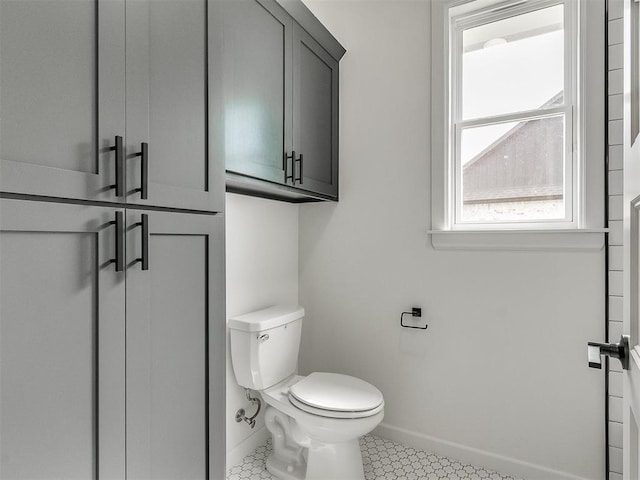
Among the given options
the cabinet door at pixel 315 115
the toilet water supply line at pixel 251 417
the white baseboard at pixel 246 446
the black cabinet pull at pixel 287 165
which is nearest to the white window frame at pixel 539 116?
the cabinet door at pixel 315 115

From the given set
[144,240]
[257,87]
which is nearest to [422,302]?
[257,87]

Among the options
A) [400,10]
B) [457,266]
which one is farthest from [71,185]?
[400,10]

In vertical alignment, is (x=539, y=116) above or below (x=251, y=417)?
A: above

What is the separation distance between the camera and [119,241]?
821mm

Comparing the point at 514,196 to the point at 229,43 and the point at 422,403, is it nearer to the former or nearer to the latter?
the point at 422,403

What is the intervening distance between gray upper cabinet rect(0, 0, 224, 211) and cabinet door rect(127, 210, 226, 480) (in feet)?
0.32

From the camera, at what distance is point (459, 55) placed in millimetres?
1985

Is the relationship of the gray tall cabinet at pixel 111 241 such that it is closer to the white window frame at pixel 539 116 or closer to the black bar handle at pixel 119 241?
the black bar handle at pixel 119 241

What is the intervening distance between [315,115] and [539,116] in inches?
42.0

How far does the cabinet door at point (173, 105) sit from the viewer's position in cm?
86

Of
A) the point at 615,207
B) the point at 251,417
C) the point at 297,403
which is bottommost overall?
the point at 251,417

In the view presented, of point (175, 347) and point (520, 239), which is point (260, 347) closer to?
point (175, 347)

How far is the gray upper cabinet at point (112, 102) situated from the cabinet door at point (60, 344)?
0.08 metres

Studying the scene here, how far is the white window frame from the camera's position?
5.33 feet
